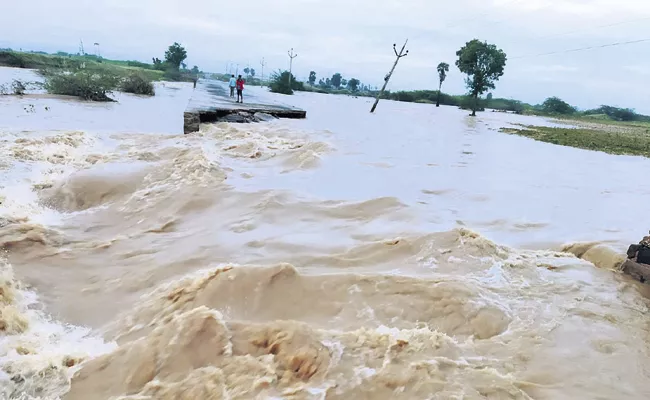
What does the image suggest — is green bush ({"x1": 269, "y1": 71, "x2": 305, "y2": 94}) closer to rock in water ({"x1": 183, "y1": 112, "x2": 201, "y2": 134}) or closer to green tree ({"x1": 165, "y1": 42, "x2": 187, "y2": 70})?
green tree ({"x1": 165, "y1": 42, "x2": 187, "y2": 70})

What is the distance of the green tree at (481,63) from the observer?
2948cm

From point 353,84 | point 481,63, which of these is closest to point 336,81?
point 353,84

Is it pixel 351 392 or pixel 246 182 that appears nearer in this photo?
pixel 351 392

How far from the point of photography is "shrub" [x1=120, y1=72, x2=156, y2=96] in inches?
1083

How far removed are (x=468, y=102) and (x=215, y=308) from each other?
5159 centimetres

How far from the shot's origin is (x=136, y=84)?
27547 millimetres

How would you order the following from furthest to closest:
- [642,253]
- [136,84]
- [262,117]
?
[136,84] → [262,117] → [642,253]

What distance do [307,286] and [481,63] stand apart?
29.7 m

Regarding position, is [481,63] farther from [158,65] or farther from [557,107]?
[158,65]

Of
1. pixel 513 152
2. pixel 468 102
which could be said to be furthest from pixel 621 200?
pixel 468 102

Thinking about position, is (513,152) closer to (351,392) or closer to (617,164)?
(617,164)

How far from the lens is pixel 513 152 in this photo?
12602 mm

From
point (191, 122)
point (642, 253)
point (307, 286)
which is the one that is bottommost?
point (307, 286)

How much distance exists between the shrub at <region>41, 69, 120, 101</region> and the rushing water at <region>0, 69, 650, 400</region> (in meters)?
14.0
